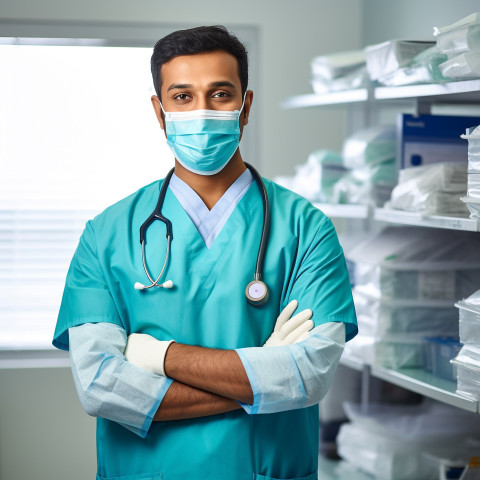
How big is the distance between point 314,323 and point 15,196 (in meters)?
1.97

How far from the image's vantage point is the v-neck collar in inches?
58.0

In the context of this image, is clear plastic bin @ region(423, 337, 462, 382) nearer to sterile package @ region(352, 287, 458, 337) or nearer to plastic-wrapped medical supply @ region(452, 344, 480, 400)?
sterile package @ region(352, 287, 458, 337)

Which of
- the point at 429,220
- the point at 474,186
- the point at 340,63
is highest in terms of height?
the point at 340,63

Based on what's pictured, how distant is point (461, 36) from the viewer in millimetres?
1769

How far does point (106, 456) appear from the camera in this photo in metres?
1.43

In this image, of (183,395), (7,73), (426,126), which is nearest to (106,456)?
(183,395)

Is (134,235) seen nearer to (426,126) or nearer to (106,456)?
(106,456)

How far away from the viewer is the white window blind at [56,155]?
9.68 feet

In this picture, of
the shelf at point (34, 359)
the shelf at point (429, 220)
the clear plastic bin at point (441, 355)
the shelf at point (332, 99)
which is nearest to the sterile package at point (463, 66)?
the shelf at point (429, 220)

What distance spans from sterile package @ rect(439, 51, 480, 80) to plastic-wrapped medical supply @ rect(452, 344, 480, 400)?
2.34 ft

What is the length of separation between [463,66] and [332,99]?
2.46ft

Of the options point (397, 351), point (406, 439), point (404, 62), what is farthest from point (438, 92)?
point (406, 439)

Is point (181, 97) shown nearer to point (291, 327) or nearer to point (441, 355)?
point (291, 327)

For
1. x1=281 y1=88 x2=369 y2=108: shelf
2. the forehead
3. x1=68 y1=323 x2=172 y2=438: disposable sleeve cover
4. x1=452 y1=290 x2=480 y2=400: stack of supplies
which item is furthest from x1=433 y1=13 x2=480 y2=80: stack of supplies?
x1=68 y1=323 x2=172 y2=438: disposable sleeve cover
